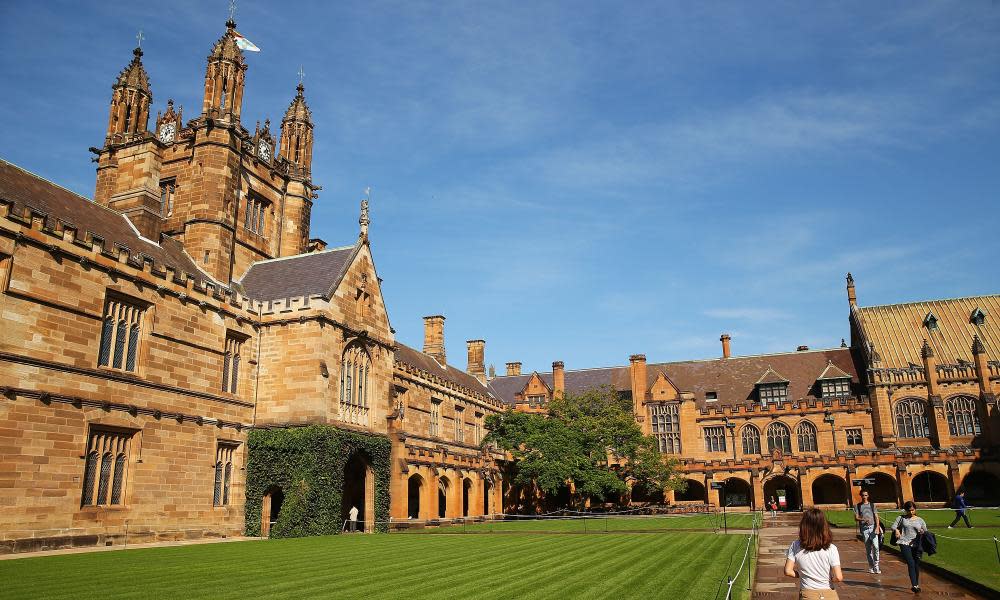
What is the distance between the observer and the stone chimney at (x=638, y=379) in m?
57.7

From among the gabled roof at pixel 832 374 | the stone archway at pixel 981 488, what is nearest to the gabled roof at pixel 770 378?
the gabled roof at pixel 832 374

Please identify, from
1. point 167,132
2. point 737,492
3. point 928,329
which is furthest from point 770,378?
point 167,132

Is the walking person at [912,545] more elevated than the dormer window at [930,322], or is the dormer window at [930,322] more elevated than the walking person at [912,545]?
the dormer window at [930,322]

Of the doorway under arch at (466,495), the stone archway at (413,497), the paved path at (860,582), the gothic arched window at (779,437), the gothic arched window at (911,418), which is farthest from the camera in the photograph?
the gothic arched window at (779,437)

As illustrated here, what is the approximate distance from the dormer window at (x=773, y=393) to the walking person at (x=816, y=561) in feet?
168

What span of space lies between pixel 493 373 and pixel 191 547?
49934mm

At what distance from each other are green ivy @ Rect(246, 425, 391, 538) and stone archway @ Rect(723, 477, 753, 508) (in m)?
34.6

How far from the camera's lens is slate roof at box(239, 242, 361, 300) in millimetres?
32125

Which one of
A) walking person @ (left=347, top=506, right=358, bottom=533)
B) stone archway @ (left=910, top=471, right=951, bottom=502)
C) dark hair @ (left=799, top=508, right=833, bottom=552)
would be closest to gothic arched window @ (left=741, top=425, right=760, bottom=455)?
stone archway @ (left=910, top=471, right=951, bottom=502)

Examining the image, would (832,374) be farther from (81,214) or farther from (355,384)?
(81,214)

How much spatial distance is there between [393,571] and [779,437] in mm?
45809

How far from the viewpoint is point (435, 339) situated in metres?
53.8

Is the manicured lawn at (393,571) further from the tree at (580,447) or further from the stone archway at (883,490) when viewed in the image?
the stone archway at (883,490)

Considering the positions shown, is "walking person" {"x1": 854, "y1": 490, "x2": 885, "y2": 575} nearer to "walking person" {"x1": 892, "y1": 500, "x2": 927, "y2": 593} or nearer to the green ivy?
"walking person" {"x1": 892, "y1": 500, "x2": 927, "y2": 593}
